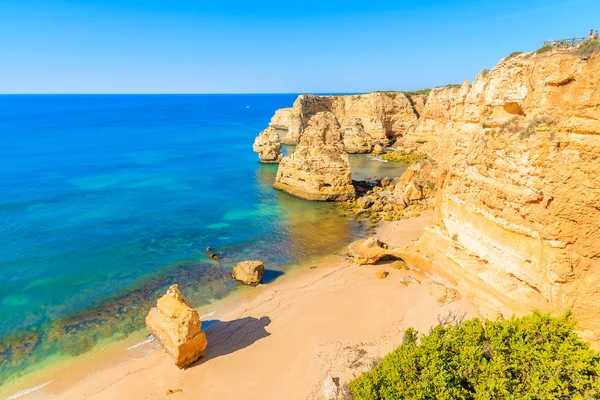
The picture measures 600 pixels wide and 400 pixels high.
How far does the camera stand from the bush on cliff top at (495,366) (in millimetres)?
10230

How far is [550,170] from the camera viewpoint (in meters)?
14.5

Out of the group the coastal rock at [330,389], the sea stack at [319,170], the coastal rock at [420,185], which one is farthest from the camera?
the sea stack at [319,170]

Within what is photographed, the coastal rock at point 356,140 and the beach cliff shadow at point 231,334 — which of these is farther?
the coastal rock at point 356,140

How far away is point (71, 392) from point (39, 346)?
479cm

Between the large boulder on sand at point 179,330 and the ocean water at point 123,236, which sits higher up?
the large boulder on sand at point 179,330

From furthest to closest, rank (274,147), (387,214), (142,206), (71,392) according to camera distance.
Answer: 1. (274,147)
2. (142,206)
3. (387,214)
4. (71,392)

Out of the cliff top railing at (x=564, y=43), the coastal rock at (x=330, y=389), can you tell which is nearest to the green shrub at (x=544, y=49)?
the cliff top railing at (x=564, y=43)

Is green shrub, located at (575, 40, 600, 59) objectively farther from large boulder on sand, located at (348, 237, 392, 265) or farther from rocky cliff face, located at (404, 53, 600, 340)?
large boulder on sand, located at (348, 237, 392, 265)

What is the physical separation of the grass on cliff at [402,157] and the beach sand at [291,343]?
38241mm

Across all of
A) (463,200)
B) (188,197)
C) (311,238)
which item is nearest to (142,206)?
(188,197)

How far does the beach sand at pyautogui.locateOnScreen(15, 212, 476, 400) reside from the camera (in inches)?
629

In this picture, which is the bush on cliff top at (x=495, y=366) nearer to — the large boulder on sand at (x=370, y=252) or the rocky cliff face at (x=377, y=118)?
the large boulder on sand at (x=370, y=252)

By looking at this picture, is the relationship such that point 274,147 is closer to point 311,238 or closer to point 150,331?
point 311,238

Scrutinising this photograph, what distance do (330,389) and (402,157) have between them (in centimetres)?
5177
